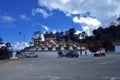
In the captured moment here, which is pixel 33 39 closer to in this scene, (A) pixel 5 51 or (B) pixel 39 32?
(B) pixel 39 32

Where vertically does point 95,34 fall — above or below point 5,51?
above

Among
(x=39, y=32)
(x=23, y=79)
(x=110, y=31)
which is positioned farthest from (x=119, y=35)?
(x=23, y=79)

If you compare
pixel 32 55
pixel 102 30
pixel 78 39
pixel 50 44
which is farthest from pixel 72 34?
pixel 32 55

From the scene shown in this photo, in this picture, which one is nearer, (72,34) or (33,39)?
(33,39)

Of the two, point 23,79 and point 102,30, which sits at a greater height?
Answer: point 102,30

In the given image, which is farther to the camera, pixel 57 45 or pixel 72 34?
pixel 72 34

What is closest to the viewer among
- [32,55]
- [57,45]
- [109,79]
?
[109,79]

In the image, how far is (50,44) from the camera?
13762 centimetres

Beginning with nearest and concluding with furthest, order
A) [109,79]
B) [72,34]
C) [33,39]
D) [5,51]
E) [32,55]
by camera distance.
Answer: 1. [109,79]
2. [5,51]
3. [32,55]
4. [33,39]
5. [72,34]

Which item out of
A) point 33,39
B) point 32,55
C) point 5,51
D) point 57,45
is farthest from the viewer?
point 33,39

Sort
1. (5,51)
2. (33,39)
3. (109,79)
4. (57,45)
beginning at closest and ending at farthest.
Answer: (109,79) < (5,51) < (57,45) < (33,39)

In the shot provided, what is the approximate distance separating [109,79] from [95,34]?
171075mm

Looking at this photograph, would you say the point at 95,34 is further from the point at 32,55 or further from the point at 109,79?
the point at 109,79

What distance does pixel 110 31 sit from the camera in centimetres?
19412
